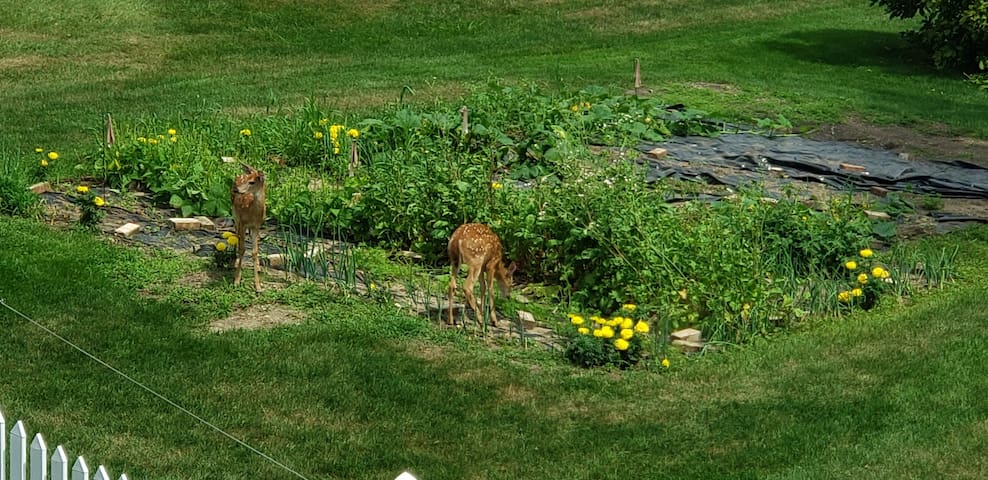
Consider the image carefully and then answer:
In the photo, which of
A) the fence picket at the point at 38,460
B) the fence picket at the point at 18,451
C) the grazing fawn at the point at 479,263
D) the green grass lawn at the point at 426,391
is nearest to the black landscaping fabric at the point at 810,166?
the green grass lawn at the point at 426,391

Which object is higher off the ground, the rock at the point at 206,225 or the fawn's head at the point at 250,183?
the fawn's head at the point at 250,183

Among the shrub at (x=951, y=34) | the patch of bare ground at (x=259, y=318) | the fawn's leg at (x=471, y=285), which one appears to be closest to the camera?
the fawn's leg at (x=471, y=285)

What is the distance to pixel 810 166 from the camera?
43.9ft

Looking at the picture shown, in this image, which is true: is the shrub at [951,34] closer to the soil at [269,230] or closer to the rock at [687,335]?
the soil at [269,230]

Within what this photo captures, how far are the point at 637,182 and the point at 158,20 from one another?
13352mm

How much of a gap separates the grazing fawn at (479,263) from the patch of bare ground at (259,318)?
1.00 metres

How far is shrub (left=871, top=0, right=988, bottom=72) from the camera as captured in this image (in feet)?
63.6

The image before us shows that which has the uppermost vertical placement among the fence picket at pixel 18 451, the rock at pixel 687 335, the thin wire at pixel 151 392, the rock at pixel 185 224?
the fence picket at pixel 18 451

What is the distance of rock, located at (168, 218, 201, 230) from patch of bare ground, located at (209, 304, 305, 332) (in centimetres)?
198

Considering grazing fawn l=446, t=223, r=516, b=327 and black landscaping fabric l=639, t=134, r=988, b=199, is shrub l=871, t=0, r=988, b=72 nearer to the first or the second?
black landscaping fabric l=639, t=134, r=988, b=199

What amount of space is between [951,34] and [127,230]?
13.4 m

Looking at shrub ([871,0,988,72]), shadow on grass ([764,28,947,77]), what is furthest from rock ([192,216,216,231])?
shadow on grass ([764,28,947,77])

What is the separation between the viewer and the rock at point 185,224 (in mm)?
10812

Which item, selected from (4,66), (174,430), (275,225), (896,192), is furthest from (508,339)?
(4,66)
